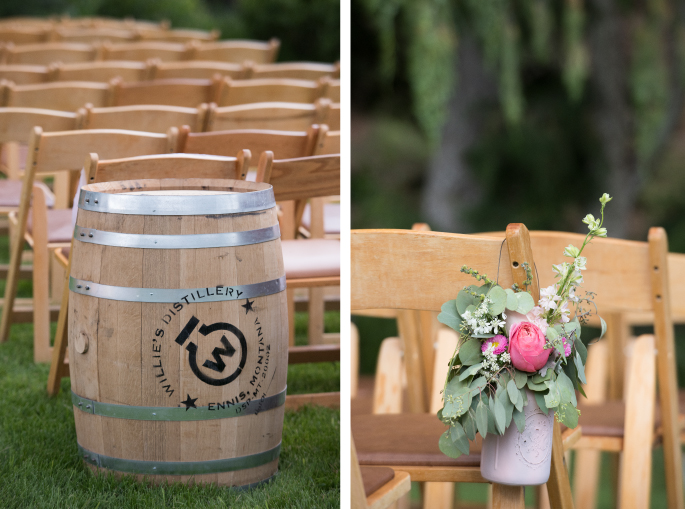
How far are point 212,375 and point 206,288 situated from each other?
0.64ft

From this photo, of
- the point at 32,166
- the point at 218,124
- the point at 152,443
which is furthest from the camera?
the point at 218,124

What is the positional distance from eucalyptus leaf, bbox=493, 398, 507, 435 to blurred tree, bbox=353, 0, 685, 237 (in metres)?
3.83

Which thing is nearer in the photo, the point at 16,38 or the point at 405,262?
the point at 405,262

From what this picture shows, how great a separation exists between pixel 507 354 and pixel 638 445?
843mm

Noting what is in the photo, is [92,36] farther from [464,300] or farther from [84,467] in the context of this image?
[464,300]

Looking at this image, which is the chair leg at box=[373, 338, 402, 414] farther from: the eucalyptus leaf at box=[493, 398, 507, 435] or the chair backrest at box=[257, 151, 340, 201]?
the eucalyptus leaf at box=[493, 398, 507, 435]

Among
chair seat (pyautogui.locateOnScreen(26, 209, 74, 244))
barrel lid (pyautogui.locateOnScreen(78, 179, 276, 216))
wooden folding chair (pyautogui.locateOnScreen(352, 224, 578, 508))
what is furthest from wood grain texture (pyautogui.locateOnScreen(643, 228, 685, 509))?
chair seat (pyautogui.locateOnScreen(26, 209, 74, 244))

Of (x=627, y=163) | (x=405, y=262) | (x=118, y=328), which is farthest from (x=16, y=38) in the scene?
(x=405, y=262)

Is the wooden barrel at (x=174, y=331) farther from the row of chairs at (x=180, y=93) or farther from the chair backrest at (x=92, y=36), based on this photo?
the chair backrest at (x=92, y=36)

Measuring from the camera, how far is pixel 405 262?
1507 millimetres

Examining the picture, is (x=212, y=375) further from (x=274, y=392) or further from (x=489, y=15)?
(x=489, y=15)

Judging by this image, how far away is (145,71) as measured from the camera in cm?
534

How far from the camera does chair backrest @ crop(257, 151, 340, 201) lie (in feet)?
8.12

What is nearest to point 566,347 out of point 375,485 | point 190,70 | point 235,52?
point 375,485
